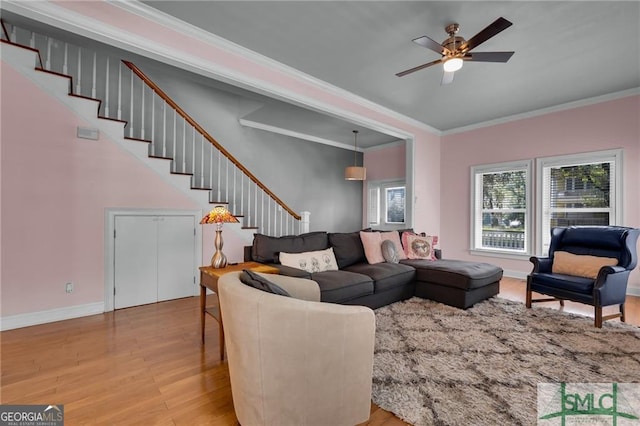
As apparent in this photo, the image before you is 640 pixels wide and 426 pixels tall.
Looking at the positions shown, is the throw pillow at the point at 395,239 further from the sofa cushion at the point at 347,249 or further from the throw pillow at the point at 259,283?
the throw pillow at the point at 259,283

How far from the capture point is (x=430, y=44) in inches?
101

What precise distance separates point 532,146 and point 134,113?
6.68 meters

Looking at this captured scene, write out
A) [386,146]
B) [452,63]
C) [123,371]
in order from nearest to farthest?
1. [123,371]
2. [452,63]
3. [386,146]

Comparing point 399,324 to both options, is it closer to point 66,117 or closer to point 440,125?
point 66,117

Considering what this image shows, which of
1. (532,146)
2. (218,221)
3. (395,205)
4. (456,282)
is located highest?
(532,146)

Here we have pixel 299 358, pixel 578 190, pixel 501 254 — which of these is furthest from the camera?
pixel 501 254

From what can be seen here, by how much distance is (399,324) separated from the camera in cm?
300

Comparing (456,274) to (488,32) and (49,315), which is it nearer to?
(488,32)

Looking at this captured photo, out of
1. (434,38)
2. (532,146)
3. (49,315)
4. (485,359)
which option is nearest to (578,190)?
(532,146)

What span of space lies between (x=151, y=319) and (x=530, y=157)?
624 centimetres

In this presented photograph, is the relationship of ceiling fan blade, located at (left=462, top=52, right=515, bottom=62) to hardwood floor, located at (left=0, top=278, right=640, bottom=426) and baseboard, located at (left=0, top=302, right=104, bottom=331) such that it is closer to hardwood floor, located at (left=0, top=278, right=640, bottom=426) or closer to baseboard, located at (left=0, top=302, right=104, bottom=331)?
hardwood floor, located at (left=0, top=278, right=640, bottom=426)

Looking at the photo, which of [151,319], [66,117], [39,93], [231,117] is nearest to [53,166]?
[66,117]

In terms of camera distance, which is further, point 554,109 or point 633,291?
point 554,109

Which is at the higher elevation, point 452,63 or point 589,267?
point 452,63
